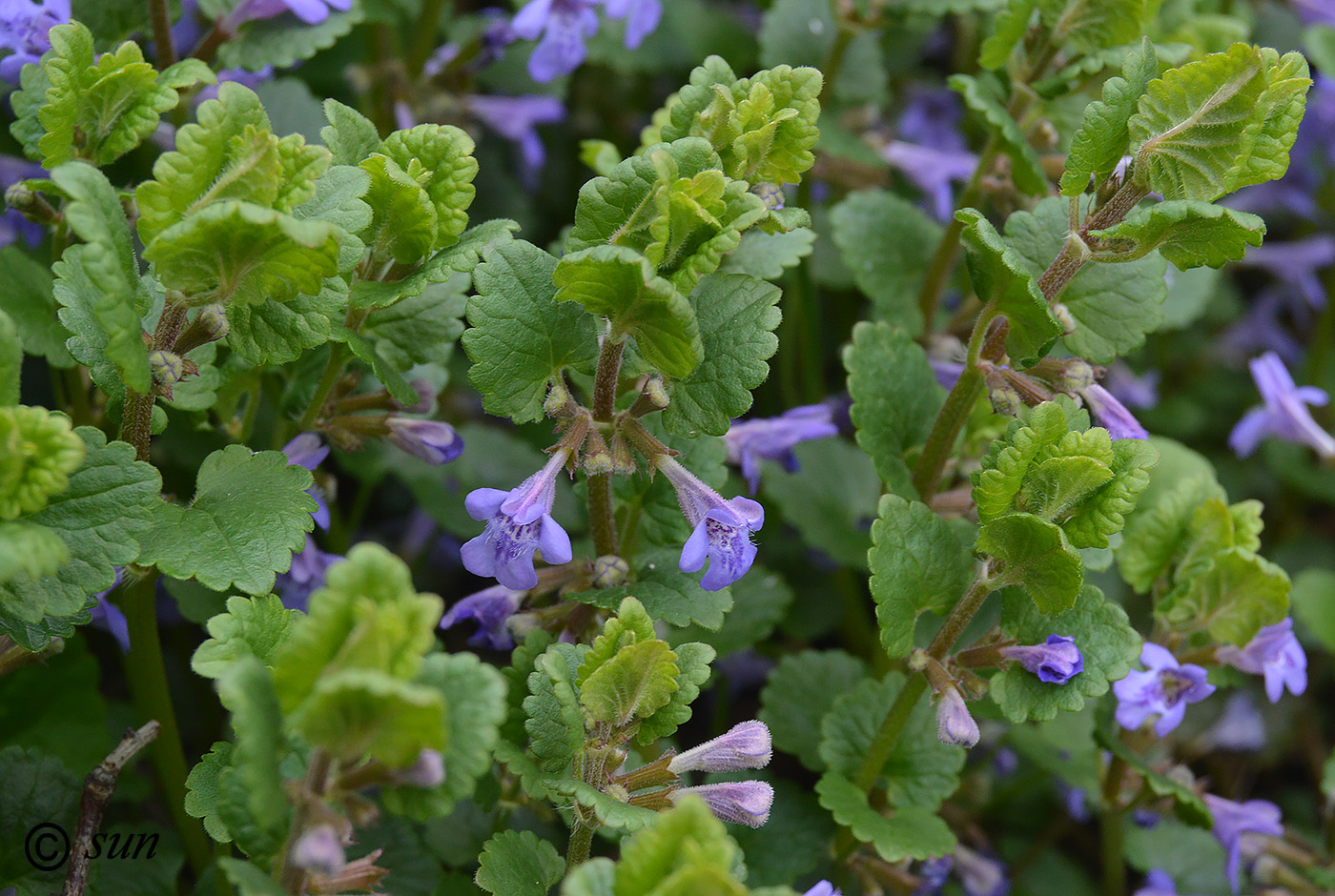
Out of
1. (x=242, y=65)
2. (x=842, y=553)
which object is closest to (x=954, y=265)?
(x=842, y=553)

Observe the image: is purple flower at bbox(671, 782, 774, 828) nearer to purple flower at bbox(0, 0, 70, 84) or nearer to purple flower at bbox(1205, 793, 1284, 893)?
purple flower at bbox(1205, 793, 1284, 893)

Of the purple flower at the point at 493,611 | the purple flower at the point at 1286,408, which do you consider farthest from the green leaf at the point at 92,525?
the purple flower at the point at 1286,408

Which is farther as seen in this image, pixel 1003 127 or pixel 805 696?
pixel 805 696

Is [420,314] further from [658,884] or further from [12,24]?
[658,884]

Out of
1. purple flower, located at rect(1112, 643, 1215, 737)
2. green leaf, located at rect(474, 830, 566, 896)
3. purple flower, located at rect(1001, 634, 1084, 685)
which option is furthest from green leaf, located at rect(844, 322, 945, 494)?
green leaf, located at rect(474, 830, 566, 896)

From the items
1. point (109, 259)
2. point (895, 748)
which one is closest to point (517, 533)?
point (109, 259)

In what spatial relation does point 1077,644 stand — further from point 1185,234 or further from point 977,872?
point 977,872
